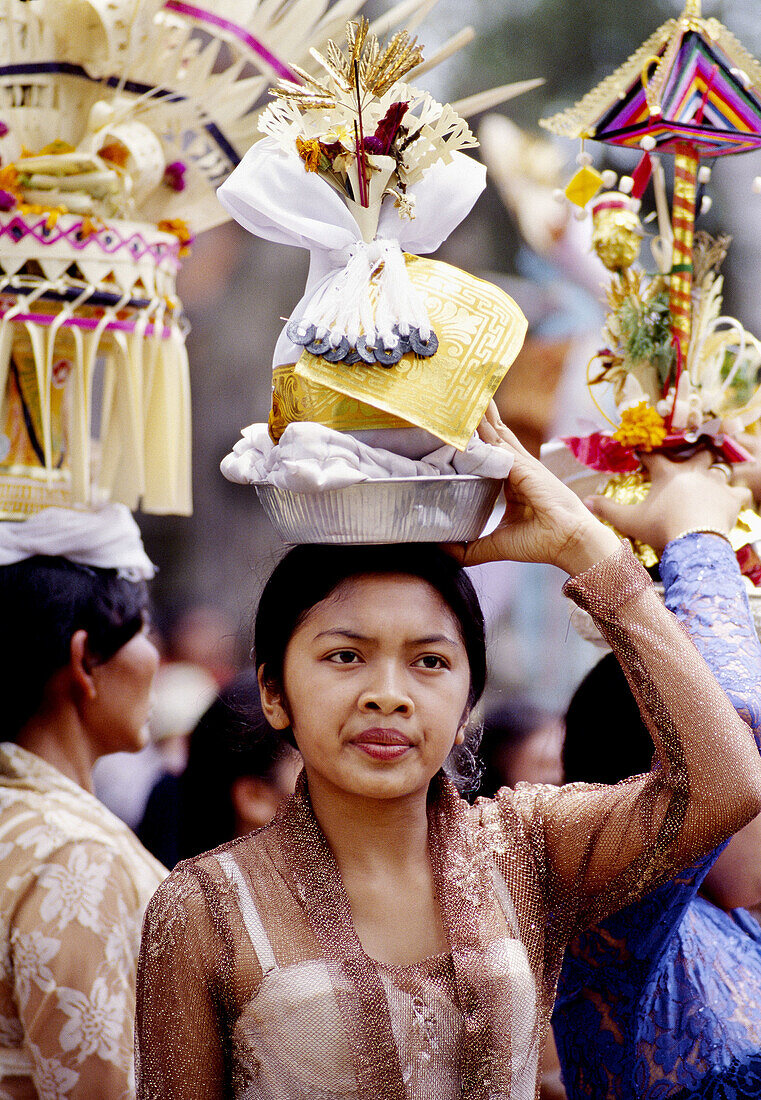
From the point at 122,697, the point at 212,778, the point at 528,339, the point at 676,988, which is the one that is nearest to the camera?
the point at 676,988

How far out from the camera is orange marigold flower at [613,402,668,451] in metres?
1.73

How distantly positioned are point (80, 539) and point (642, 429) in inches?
38.4

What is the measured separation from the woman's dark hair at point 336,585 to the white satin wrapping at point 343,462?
11 cm

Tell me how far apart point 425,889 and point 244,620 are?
1.52ft

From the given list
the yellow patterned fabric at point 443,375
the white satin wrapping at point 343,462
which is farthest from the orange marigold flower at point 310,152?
the white satin wrapping at point 343,462

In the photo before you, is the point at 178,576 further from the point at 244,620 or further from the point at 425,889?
the point at 425,889

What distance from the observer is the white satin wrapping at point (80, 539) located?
198 centimetres

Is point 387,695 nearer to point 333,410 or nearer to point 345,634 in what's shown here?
point 345,634

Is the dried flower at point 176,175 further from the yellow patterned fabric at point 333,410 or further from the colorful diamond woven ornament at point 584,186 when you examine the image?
the yellow patterned fabric at point 333,410

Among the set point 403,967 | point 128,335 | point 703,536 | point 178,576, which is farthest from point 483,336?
point 178,576

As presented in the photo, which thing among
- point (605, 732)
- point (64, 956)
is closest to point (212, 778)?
point (64, 956)

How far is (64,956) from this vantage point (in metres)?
1.67

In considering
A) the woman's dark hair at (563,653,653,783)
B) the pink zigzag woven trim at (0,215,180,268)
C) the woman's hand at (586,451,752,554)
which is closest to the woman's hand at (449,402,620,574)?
the woman's hand at (586,451,752,554)

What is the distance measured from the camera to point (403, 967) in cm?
123
